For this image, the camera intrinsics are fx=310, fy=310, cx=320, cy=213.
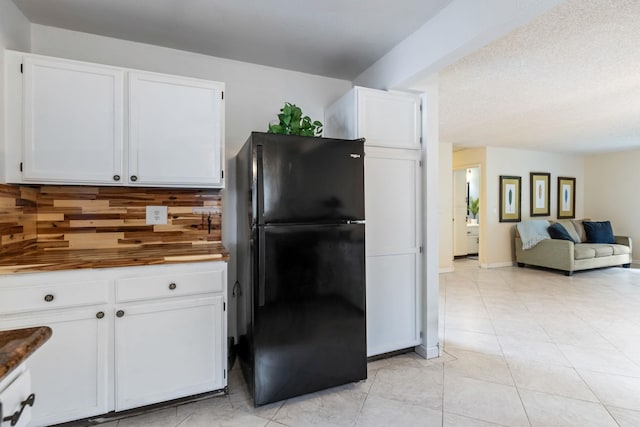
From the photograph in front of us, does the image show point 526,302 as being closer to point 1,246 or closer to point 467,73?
point 467,73

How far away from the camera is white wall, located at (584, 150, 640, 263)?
20.8ft

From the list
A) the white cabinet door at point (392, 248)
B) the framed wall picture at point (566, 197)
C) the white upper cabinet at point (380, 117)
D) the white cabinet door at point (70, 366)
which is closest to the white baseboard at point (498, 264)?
the framed wall picture at point (566, 197)

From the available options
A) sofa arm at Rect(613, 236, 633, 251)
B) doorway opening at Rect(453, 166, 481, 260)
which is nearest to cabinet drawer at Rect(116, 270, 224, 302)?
doorway opening at Rect(453, 166, 481, 260)

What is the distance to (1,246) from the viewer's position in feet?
5.43

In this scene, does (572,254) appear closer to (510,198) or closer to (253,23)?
(510,198)

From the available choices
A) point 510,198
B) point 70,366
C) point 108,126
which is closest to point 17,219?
point 108,126

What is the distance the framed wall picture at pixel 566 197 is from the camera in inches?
266

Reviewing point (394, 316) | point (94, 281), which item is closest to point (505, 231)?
point (394, 316)

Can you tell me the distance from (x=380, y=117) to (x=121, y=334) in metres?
2.17

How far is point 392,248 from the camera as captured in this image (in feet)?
7.90

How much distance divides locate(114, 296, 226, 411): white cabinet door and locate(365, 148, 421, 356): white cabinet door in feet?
3.67

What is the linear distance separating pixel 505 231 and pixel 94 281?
6512mm

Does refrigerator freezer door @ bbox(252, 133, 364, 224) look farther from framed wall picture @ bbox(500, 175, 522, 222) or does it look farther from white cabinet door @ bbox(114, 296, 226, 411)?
framed wall picture @ bbox(500, 175, 522, 222)

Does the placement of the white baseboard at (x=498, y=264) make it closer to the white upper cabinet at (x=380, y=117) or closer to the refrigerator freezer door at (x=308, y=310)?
the white upper cabinet at (x=380, y=117)
